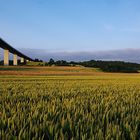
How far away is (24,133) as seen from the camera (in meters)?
5.38

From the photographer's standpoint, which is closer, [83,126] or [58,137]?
[58,137]

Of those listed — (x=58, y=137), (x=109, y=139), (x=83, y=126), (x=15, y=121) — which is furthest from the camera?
(x=15, y=121)

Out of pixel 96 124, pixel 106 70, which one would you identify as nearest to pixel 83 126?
pixel 96 124

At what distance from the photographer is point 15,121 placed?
6.69 m

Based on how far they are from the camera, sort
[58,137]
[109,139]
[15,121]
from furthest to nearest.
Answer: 1. [15,121]
2. [58,137]
3. [109,139]

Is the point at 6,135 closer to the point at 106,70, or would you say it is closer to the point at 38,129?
the point at 38,129

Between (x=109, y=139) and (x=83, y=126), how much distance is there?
1.19 meters

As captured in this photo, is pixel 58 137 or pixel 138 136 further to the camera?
pixel 138 136

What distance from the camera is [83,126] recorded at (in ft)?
20.6

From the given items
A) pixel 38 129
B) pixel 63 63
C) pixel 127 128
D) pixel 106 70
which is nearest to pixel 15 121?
pixel 38 129

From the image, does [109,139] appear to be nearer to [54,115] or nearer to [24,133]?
[24,133]

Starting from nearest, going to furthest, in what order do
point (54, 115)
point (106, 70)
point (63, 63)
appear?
point (54, 115) → point (106, 70) → point (63, 63)

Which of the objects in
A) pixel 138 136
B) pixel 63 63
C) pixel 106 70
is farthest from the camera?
pixel 63 63

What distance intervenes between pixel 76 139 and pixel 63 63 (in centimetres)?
10744
